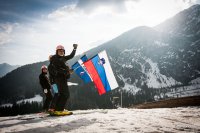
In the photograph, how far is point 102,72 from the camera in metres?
14.2

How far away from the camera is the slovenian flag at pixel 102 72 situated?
46.1ft

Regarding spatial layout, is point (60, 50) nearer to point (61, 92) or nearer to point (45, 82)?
point (61, 92)

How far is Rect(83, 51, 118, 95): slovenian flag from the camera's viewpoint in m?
14.0

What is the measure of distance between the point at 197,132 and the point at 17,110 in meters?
→ 157

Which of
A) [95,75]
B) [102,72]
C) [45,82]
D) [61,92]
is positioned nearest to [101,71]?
[102,72]

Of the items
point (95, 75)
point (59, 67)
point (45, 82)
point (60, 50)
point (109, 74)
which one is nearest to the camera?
point (59, 67)

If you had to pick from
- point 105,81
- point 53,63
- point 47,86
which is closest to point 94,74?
point 105,81

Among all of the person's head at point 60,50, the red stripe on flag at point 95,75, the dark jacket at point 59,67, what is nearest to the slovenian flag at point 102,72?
the red stripe on flag at point 95,75

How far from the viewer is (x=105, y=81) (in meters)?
14.2

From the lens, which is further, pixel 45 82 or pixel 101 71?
pixel 101 71

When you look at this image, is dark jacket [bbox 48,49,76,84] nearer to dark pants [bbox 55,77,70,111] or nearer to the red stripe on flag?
dark pants [bbox 55,77,70,111]

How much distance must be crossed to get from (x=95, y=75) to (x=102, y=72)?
21.7 inches

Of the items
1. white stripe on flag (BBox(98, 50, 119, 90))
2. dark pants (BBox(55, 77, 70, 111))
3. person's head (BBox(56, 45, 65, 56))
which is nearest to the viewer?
dark pants (BBox(55, 77, 70, 111))

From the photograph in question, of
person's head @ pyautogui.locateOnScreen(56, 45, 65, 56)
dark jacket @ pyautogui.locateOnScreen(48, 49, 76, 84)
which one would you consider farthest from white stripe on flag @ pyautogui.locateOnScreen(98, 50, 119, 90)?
dark jacket @ pyautogui.locateOnScreen(48, 49, 76, 84)
